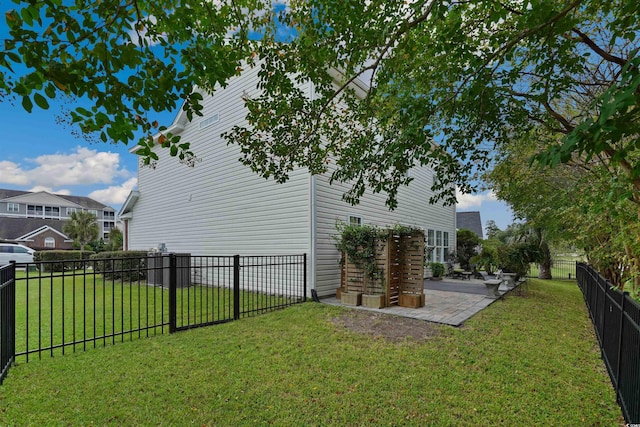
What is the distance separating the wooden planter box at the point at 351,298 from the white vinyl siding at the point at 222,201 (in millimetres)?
1609

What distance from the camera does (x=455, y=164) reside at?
3.82 m

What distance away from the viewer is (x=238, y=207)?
405 inches

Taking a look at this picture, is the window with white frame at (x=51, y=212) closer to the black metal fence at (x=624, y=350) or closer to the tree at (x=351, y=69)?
the tree at (x=351, y=69)

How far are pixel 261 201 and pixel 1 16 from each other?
7567 millimetres

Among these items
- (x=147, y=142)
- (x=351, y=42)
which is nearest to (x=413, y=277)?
(x=351, y=42)

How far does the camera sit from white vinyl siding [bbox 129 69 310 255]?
8.88 m

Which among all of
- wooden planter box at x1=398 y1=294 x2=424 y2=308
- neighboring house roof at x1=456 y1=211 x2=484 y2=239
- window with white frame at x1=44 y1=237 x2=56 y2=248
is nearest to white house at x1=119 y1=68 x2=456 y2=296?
wooden planter box at x1=398 y1=294 x2=424 y2=308

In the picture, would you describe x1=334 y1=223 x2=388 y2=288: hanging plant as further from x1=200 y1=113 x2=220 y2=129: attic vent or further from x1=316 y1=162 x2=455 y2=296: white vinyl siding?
x1=200 y1=113 x2=220 y2=129: attic vent

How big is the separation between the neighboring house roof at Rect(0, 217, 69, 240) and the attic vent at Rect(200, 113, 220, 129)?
32477mm

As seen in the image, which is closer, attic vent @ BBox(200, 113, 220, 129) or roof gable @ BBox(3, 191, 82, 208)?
attic vent @ BBox(200, 113, 220, 129)

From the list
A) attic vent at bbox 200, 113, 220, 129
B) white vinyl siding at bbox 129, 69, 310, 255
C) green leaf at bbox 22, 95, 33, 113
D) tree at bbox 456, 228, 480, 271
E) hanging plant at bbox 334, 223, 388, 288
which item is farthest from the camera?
tree at bbox 456, 228, 480, 271

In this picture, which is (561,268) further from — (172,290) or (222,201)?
(172,290)

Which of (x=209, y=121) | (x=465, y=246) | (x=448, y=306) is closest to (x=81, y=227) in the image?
(x=209, y=121)

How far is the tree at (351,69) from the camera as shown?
176cm
